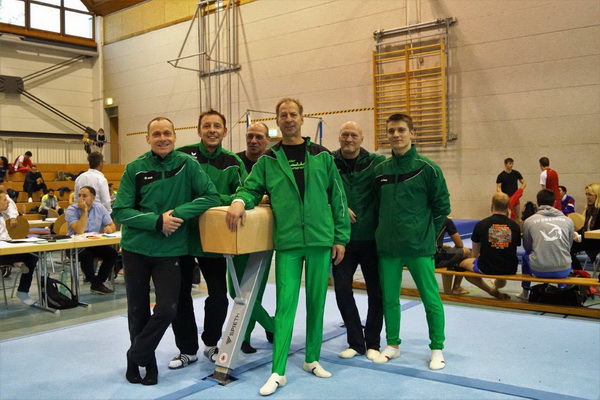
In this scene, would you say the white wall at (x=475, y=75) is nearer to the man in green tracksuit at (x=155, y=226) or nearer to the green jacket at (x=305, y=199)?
the green jacket at (x=305, y=199)

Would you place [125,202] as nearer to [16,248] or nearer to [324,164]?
[324,164]

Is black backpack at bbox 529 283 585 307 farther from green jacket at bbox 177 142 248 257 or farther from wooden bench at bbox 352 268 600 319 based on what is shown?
green jacket at bbox 177 142 248 257

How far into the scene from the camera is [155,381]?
321 cm

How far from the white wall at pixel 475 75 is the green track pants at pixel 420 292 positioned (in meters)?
7.08

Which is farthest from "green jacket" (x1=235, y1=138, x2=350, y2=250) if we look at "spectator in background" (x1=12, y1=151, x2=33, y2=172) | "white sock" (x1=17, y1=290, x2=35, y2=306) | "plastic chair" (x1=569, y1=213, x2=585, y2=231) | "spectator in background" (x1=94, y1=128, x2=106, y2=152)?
"spectator in background" (x1=94, y1=128, x2=106, y2=152)

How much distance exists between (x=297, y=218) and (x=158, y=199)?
813 millimetres

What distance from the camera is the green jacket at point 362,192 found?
376cm

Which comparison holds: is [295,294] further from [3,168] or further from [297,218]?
[3,168]

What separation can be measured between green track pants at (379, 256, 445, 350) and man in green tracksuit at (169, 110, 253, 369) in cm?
105

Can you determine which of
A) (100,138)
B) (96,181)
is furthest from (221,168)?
(100,138)

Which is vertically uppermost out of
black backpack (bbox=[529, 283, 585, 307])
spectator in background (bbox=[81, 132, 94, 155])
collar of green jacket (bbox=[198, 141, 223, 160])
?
spectator in background (bbox=[81, 132, 94, 155])

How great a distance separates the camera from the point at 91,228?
20.8 feet

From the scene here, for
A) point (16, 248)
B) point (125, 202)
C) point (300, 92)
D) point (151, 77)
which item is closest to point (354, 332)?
point (125, 202)

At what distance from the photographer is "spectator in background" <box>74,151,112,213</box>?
671 cm
